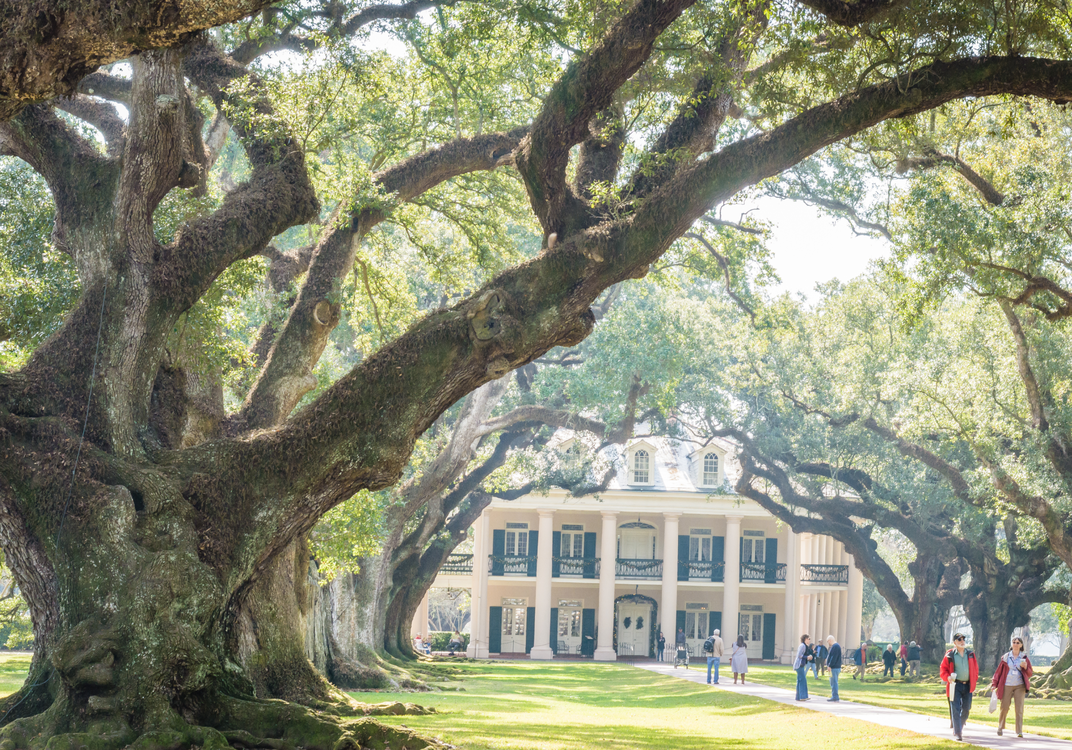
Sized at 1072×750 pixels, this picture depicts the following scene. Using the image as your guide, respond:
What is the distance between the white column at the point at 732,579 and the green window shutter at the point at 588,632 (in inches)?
221

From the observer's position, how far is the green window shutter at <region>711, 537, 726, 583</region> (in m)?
41.2

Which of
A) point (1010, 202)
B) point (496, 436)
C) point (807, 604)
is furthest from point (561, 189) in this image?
point (807, 604)

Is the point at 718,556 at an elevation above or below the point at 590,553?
above

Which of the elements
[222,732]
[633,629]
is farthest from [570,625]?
[222,732]

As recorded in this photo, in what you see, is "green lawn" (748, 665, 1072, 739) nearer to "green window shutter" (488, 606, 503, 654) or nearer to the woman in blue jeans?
the woman in blue jeans

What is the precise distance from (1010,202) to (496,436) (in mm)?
17540

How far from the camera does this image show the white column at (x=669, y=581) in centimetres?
3856

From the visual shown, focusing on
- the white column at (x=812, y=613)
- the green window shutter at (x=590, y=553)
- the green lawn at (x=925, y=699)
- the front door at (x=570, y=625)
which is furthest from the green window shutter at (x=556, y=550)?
the white column at (x=812, y=613)

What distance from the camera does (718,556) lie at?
137ft

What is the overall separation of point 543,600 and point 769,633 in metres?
10.6

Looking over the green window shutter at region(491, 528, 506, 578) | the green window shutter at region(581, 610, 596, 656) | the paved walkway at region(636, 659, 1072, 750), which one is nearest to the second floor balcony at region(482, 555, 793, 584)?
the green window shutter at region(491, 528, 506, 578)

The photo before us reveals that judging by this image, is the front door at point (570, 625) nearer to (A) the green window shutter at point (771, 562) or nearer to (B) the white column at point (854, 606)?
(A) the green window shutter at point (771, 562)

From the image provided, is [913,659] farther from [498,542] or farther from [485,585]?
[498,542]

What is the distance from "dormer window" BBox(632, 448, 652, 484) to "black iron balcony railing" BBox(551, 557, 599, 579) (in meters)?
3.73
